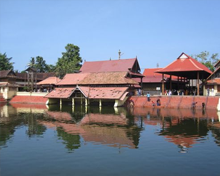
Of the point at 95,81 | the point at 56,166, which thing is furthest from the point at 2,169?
the point at 95,81

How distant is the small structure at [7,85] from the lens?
49.6m

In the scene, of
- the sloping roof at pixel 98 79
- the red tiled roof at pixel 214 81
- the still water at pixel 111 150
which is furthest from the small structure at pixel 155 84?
the still water at pixel 111 150

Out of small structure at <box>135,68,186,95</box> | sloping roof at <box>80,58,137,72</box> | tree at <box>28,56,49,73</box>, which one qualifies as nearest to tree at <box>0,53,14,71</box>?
tree at <box>28,56,49,73</box>

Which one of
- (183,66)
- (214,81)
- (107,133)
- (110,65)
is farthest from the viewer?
(110,65)

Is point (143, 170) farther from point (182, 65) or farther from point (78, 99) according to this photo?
point (78, 99)

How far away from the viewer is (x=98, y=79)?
42562mm

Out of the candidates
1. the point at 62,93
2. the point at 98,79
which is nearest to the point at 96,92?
the point at 98,79

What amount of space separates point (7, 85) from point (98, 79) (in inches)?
773

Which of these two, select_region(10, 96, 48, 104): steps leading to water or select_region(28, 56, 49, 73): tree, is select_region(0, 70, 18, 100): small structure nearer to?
select_region(10, 96, 48, 104): steps leading to water

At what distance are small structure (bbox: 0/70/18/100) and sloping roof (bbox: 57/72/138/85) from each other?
12.4 meters

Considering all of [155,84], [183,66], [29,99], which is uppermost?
[183,66]

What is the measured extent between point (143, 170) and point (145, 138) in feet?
19.1

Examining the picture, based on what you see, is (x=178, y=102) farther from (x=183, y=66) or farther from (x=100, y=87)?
(x=100, y=87)

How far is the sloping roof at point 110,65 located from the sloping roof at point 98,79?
4718mm
